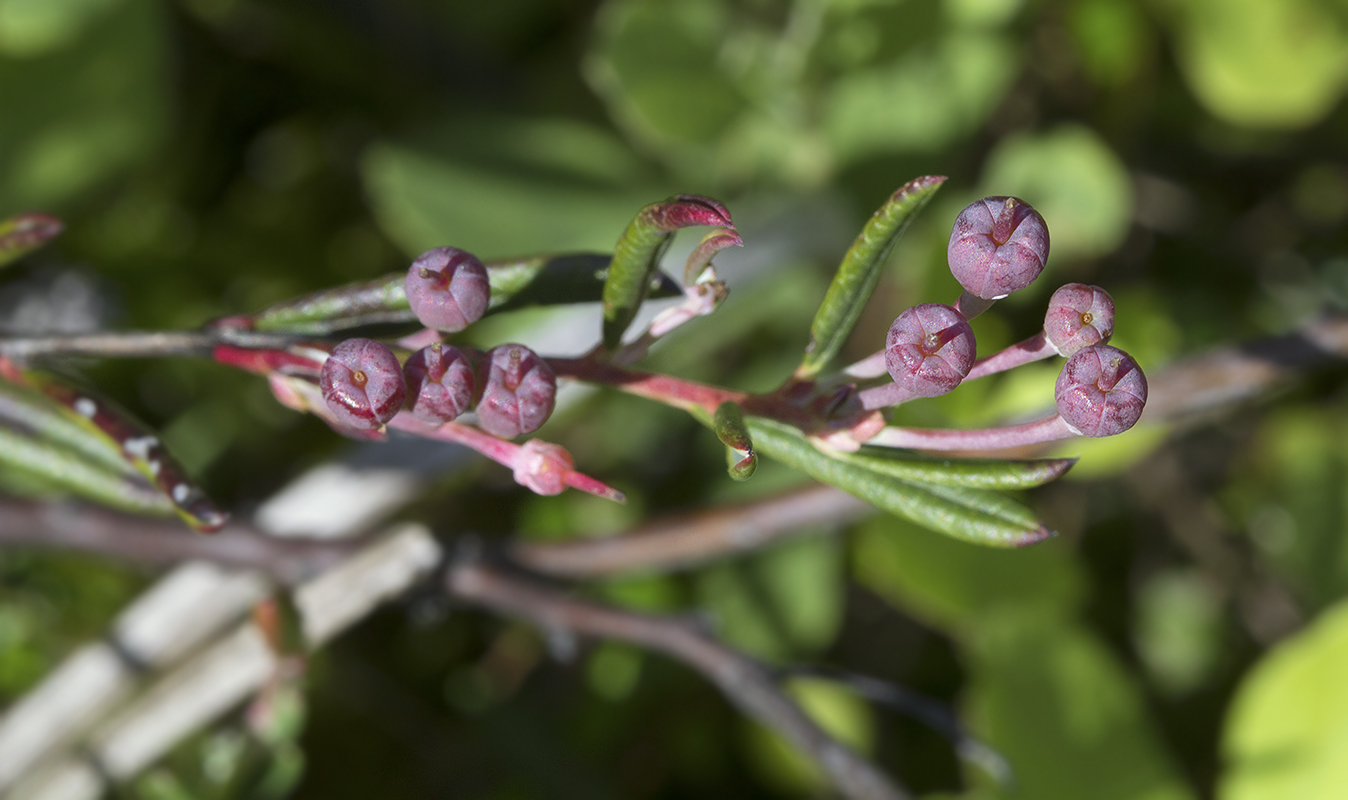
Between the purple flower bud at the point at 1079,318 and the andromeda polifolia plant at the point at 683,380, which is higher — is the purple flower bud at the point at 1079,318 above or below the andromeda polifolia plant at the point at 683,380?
above

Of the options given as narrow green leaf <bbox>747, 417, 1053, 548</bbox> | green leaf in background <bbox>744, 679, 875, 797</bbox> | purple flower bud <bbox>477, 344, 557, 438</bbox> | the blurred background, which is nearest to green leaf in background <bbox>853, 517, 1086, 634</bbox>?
the blurred background

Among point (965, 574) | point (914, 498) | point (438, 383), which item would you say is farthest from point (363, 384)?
point (965, 574)

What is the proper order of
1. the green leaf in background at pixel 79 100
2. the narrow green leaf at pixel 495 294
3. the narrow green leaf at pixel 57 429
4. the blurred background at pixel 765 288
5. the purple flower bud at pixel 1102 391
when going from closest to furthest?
the purple flower bud at pixel 1102 391 → the narrow green leaf at pixel 495 294 → the narrow green leaf at pixel 57 429 → the blurred background at pixel 765 288 → the green leaf in background at pixel 79 100

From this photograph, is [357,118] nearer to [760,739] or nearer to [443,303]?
[760,739]

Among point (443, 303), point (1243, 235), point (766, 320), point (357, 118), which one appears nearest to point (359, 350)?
point (443, 303)

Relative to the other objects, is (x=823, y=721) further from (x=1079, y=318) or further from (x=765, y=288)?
(x=1079, y=318)

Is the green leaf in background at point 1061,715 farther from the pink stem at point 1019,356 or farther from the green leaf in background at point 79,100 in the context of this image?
the green leaf in background at point 79,100

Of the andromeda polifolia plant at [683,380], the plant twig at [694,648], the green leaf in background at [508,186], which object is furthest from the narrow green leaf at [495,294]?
the green leaf in background at [508,186]
